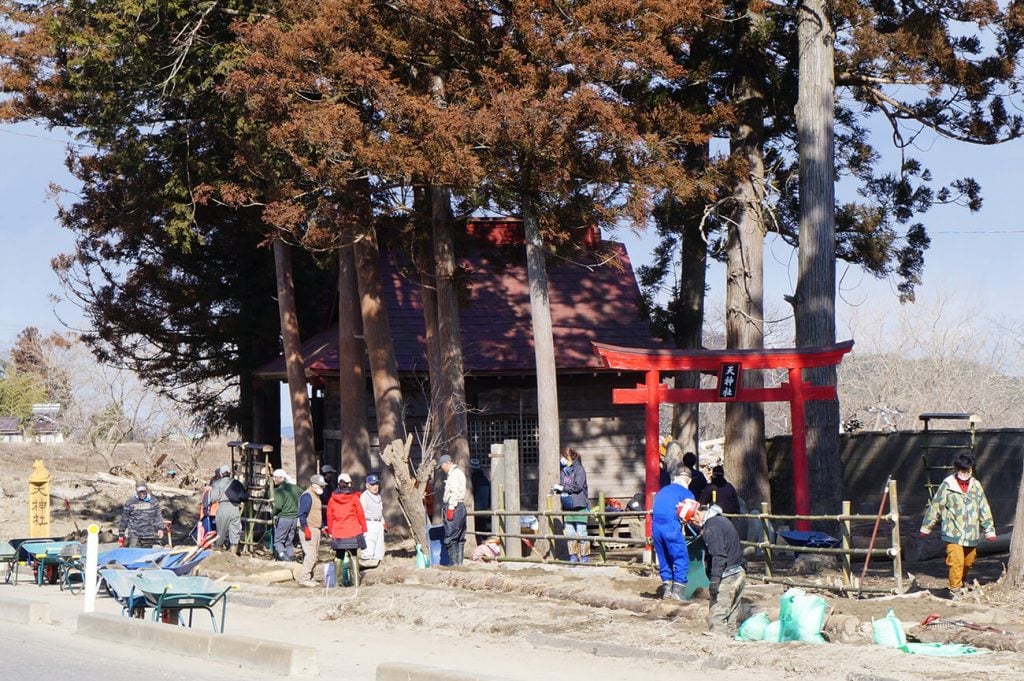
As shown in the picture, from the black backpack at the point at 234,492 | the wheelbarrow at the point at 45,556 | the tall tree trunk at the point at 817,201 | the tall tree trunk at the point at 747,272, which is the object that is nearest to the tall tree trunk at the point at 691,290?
the tall tree trunk at the point at 747,272

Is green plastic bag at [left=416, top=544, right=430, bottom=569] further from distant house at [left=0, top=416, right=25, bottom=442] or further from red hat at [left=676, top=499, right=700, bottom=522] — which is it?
distant house at [left=0, top=416, right=25, bottom=442]

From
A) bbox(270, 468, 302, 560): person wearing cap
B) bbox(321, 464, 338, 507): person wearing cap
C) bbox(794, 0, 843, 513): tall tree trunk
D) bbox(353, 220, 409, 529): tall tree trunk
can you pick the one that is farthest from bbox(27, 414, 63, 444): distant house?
bbox(794, 0, 843, 513): tall tree trunk

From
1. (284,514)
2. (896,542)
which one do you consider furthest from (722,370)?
(284,514)

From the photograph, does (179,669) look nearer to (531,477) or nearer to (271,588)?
(271,588)

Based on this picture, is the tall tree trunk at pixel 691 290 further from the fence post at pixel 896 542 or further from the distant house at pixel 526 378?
the fence post at pixel 896 542

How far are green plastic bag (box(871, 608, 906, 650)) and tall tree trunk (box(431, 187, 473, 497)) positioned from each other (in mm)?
11657

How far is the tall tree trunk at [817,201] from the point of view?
69.5 feet

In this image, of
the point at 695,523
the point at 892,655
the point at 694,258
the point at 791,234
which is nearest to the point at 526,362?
the point at 694,258

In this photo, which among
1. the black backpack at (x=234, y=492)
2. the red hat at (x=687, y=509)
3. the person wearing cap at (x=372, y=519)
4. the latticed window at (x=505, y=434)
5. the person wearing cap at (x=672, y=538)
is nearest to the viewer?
the red hat at (x=687, y=509)

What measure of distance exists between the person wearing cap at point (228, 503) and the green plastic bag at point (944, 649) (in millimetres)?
13296

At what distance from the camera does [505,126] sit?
19.2 metres

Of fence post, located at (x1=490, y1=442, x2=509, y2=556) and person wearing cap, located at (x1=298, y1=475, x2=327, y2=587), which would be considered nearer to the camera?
person wearing cap, located at (x1=298, y1=475, x2=327, y2=587)

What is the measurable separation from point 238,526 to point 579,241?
7.79 meters

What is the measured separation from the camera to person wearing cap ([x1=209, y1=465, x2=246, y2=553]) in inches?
864
